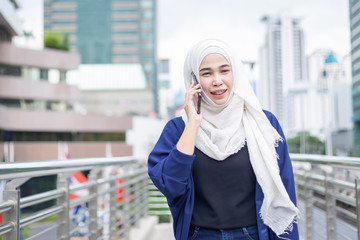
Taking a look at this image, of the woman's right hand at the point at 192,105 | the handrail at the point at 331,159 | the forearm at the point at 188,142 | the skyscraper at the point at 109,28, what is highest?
the skyscraper at the point at 109,28

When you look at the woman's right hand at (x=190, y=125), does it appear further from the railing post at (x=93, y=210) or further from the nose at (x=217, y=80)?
the railing post at (x=93, y=210)

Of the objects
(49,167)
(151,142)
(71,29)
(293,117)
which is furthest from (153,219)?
(71,29)

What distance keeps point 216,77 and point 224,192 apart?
0.47 meters

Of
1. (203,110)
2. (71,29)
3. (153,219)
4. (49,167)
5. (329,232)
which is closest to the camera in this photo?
(203,110)

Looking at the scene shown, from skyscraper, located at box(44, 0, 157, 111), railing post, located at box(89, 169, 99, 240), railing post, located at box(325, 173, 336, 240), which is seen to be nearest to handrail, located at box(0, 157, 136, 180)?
railing post, located at box(89, 169, 99, 240)

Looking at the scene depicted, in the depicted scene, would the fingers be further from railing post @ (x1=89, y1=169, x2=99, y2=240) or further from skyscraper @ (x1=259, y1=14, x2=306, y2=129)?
skyscraper @ (x1=259, y1=14, x2=306, y2=129)

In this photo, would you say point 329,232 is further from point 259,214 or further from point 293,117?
point 293,117

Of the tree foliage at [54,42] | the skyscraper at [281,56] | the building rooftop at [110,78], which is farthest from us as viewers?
the building rooftop at [110,78]

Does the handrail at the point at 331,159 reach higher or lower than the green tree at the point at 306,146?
higher

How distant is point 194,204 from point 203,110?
392 mm

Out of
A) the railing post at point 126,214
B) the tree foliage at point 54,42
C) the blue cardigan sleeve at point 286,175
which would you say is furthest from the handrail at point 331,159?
the tree foliage at point 54,42

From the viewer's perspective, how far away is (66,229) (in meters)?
2.51

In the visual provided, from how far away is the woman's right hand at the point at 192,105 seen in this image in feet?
5.08

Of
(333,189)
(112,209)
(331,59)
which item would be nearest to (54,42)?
(331,59)
